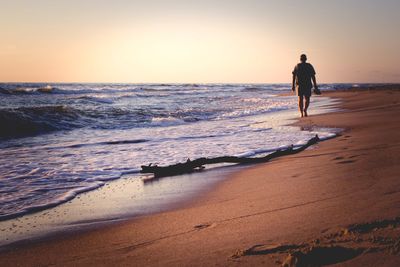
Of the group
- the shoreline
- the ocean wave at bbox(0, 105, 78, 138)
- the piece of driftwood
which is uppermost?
the ocean wave at bbox(0, 105, 78, 138)

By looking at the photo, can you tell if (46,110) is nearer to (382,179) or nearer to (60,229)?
(60,229)

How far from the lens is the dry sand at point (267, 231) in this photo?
1.67 m

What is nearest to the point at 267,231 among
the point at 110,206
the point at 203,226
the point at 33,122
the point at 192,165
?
the point at 203,226

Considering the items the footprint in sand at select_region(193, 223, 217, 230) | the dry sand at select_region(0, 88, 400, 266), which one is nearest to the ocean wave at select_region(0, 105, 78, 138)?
the dry sand at select_region(0, 88, 400, 266)

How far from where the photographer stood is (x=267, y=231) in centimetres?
208

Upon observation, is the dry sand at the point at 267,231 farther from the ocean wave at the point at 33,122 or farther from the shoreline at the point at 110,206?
the ocean wave at the point at 33,122

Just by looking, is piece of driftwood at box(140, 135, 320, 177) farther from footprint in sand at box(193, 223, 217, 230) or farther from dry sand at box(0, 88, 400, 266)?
footprint in sand at box(193, 223, 217, 230)

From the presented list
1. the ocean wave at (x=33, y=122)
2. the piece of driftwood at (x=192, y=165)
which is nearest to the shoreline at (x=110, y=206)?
the piece of driftwood at (x=192, y=165)

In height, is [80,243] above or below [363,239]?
Answer: below

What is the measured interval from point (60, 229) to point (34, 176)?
2308 millimetres

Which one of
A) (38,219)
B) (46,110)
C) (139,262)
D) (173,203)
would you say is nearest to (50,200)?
(38,219)

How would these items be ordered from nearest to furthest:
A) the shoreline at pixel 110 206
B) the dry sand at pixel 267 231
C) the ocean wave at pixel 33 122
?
the dry sand at pixel 267 231 → the shoreline at pixel 110 206 → the ocean wave at pixel 33 122

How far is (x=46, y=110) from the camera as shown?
48.7 feet

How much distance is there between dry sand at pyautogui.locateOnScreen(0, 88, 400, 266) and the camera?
1.67m
